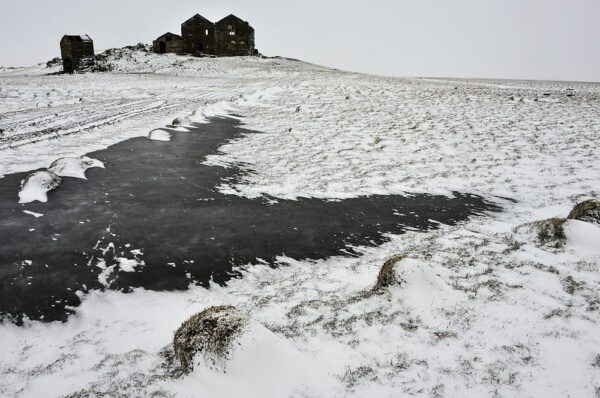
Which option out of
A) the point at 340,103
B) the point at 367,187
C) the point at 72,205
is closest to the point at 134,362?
the point at 72,205

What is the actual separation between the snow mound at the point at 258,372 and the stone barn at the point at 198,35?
53.7m

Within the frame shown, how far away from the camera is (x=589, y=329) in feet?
9.57

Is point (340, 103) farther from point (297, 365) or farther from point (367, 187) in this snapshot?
point (297, 365)

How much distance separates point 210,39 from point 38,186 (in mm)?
51822

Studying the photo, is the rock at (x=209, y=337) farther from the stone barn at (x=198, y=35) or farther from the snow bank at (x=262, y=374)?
the stone barn at (x=198, y=35)

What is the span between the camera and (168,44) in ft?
159

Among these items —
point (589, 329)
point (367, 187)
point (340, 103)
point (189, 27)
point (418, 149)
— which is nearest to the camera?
point (589, 329)

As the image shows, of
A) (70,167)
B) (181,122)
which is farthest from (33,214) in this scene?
(181,122)

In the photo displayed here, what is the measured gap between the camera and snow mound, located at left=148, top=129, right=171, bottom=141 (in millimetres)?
9242

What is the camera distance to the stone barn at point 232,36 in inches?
2015

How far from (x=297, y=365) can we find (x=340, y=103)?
47.6 feet

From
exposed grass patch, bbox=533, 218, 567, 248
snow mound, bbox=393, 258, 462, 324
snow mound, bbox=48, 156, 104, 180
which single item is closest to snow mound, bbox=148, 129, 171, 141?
snow mound, bbox=48, 156, 104, 180

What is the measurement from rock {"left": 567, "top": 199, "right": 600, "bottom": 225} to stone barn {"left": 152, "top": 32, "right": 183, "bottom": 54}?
52603 millimetres

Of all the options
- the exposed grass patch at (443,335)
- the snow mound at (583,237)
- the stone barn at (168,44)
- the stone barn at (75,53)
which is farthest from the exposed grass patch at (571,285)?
the stone barn at (168,44)
